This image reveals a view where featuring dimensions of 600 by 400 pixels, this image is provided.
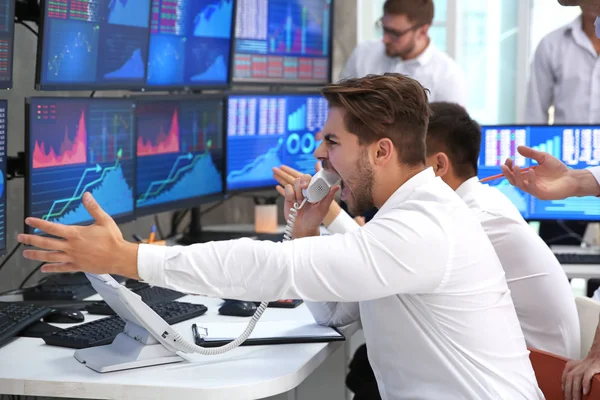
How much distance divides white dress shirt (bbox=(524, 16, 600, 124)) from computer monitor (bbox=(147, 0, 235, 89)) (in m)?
1.75

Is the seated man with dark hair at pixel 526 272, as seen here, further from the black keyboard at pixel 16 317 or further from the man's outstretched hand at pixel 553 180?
the black keyboard at pixel 16 317

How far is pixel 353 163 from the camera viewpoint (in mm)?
1890

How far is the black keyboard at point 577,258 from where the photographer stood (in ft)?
11.0

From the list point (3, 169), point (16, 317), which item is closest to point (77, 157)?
point (3, 169)

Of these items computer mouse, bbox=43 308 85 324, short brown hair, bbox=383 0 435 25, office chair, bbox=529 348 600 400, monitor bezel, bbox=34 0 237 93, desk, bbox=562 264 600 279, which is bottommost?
office chair, bbox=529 348 600 400

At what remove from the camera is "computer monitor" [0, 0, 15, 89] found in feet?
7.22

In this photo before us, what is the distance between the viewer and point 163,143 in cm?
306

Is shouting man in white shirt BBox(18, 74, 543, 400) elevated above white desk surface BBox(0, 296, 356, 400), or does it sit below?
above

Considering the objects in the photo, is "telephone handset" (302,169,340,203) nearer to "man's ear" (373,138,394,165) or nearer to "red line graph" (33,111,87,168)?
"man's ear" (373,138,394,165)

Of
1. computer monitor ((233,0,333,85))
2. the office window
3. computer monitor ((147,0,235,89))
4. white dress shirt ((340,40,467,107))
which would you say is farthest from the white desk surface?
the office window

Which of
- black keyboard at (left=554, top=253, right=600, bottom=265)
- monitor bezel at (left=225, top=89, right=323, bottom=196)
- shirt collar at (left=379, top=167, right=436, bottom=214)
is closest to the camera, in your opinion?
→ shirt collar at (left=379, top=167, right=436, bottom=214)

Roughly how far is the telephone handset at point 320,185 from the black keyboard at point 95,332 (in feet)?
1.42

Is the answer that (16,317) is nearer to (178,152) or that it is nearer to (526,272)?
(178,152)

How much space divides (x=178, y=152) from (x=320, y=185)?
1.13 meters
